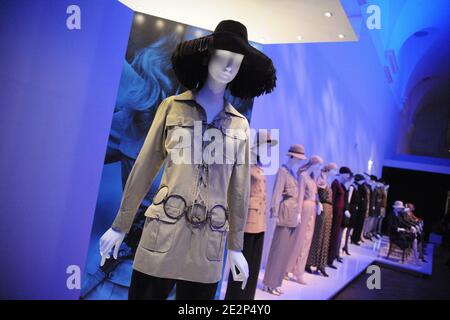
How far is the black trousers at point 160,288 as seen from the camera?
5.15 ft

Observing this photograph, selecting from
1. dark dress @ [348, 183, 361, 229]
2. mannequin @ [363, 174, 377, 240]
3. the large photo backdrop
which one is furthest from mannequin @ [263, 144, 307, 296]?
mannequin @ [363, 174, 377, 240]

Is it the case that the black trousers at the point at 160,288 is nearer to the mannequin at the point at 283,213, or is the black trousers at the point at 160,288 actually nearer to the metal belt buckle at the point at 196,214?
the metal belt buckle at the point at 196,214

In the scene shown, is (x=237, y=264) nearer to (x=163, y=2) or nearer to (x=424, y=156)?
(x=163, y=2)

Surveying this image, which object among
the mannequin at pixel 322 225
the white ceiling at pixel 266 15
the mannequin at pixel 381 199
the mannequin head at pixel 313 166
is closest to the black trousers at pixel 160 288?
the white ceiling at pixel 266 15

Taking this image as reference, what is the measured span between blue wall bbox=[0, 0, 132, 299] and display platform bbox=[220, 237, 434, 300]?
72.6 inches

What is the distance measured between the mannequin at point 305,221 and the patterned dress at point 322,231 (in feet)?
1.79

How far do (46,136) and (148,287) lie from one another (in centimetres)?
133

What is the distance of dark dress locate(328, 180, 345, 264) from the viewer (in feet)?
19.2

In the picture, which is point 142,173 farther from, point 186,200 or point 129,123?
point 129,123

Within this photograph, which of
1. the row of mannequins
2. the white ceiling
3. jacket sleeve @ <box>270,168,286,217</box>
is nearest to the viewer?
the white ceiling

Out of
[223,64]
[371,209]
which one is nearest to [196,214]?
[223,64]

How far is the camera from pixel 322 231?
5.29m

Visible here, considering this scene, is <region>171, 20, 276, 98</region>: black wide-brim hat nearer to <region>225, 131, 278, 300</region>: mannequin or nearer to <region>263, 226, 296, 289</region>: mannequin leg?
<region>225, 131, 278, 300</region>: mannequin
